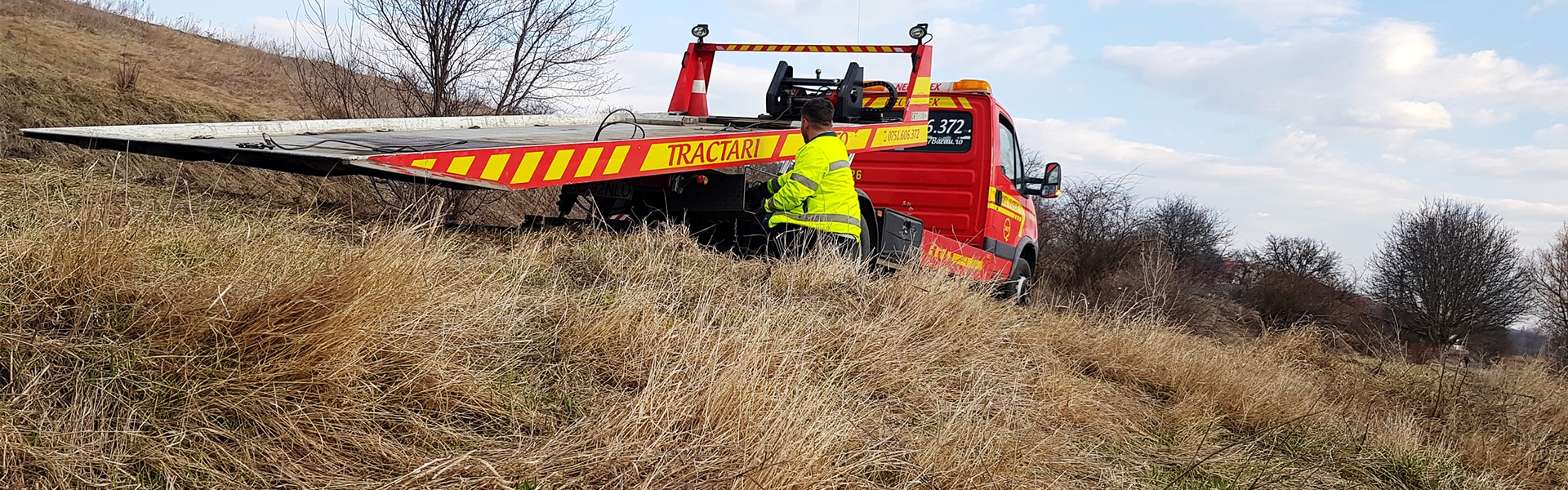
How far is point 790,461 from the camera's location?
2.97 m

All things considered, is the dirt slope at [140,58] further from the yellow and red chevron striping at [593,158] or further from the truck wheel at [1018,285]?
the truck wheel at [1018,285]

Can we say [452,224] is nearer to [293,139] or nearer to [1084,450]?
[293,139]

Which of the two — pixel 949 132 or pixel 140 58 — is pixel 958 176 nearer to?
pixel 949 132

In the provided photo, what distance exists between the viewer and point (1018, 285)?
9.39 meters

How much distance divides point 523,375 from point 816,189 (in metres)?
3.04

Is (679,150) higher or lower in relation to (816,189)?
higher

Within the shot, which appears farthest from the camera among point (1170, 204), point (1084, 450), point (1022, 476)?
point (1170, 204)

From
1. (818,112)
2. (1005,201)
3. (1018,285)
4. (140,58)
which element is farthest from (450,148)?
(140,58)

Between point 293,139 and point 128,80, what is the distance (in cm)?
819

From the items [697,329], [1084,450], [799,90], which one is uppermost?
[799,90]

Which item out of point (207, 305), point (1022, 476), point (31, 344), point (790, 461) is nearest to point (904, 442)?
point (1022, 476)

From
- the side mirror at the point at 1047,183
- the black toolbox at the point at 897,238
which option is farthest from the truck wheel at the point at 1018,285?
the black toolbox at the point at 897,238

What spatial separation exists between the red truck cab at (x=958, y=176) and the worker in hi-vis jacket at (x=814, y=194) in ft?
7.13

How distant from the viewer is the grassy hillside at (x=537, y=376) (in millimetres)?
2566
